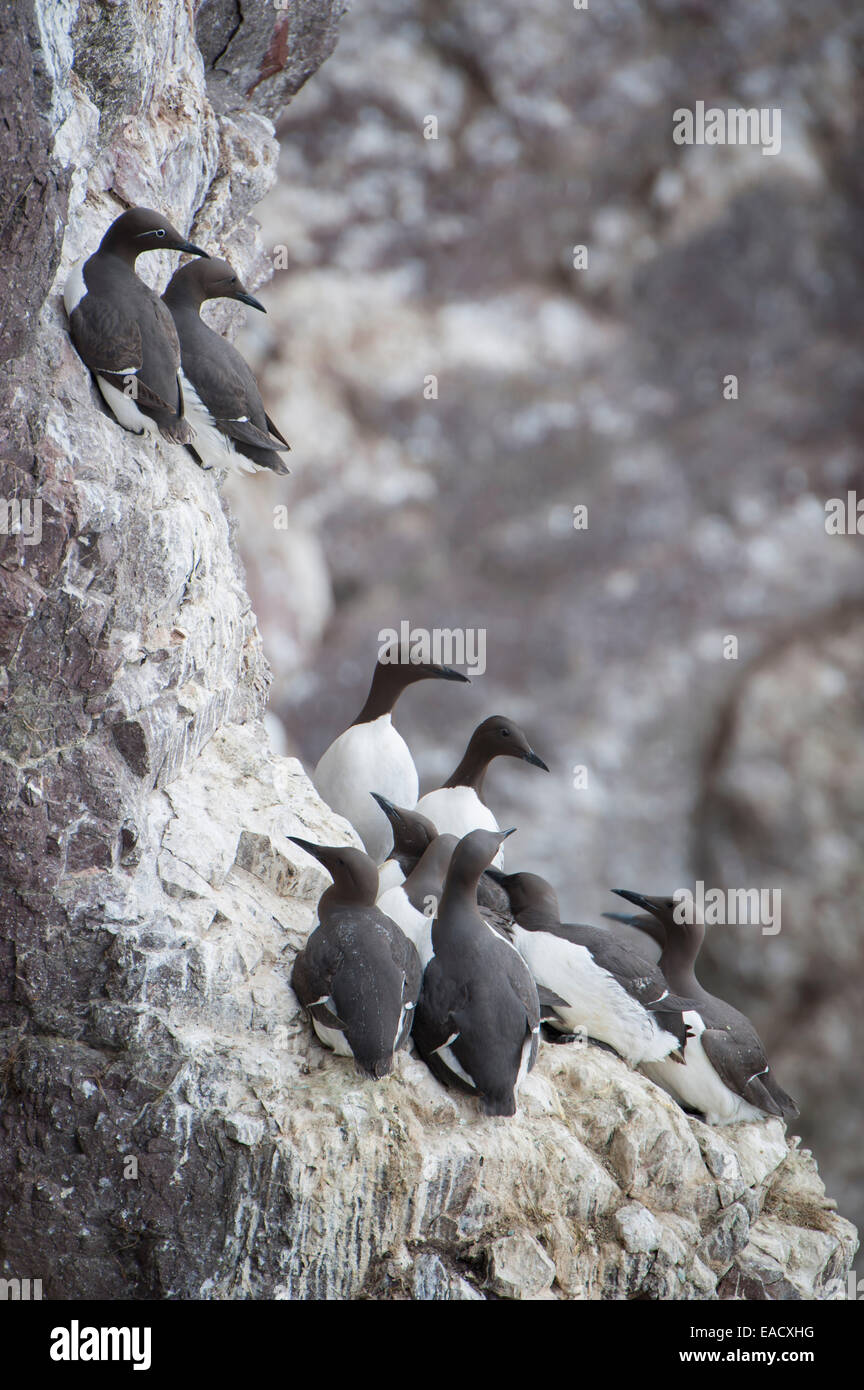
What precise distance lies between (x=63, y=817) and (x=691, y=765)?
13.1 meters

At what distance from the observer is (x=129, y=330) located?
4129mm

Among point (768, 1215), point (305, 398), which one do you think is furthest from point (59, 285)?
point (305, 398)

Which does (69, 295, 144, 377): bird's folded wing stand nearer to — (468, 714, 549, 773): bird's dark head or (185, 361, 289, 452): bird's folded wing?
(185, 361, 289, 452): bird's folded wing

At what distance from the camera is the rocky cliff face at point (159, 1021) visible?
3852 mm

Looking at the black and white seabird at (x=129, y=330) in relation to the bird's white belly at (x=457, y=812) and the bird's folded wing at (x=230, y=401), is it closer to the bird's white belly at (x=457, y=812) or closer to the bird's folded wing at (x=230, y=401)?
the bird's folded wing at (x=230, y=401)

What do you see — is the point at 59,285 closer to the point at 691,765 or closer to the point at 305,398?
the point at 305,398

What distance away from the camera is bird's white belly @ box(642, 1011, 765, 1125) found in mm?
5102

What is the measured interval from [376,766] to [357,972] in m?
2.17

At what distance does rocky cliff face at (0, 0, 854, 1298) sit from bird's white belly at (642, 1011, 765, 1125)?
Answer: 0.39 meters

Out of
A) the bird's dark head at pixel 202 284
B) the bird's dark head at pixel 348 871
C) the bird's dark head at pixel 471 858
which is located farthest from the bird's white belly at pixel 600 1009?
the bird's dark head at pixel 202 284

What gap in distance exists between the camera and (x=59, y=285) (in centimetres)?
421

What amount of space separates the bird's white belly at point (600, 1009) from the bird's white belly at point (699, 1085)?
0.51ft

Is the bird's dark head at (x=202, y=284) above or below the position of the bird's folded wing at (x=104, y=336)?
above

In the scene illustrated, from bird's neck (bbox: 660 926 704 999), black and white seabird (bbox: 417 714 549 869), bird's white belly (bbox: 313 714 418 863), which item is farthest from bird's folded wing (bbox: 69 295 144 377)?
bird's neck (bbox: 660 926 704 999)
